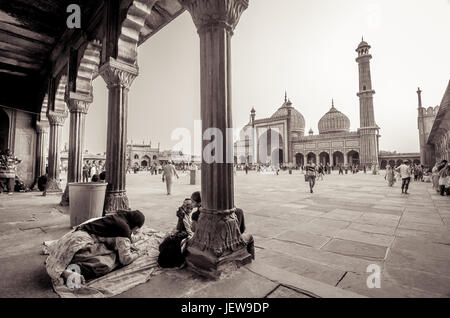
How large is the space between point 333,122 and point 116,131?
4875 cm

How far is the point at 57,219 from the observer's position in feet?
14.7

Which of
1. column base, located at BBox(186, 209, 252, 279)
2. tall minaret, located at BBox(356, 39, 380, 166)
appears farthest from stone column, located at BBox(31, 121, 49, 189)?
tall minaret, located at BBox(356, 39, 380, 166)

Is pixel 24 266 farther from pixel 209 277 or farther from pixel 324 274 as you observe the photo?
pixel 324 274

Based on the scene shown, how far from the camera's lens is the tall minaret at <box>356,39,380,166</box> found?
110ft

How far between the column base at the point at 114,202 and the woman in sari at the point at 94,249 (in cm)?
217

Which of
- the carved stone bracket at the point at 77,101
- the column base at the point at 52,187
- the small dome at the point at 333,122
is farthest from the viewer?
the small dome at the point at 333,122

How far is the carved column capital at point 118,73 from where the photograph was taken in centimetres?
462

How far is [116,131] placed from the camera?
15.3 feet

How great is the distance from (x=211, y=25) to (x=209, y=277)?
2.64m

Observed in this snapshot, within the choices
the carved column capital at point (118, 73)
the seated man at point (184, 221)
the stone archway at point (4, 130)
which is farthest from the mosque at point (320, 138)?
the stone archway at point (4, 130)

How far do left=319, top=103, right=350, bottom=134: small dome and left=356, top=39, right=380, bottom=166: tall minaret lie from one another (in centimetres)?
1026

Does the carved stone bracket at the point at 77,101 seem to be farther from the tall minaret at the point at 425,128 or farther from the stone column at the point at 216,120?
the tall minaret at the point at 425,128

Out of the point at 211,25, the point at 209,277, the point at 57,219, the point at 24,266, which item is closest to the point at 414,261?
the point at 209,277

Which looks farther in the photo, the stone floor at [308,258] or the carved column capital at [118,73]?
the carved column capital at [118,73]
